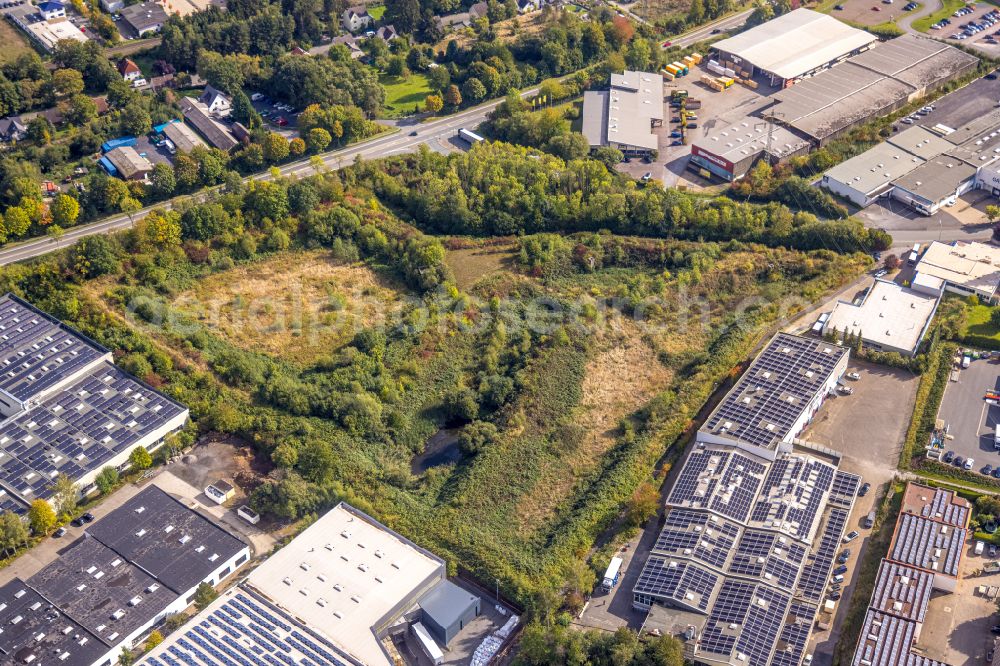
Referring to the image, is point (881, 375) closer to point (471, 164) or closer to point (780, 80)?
point (471, 164)

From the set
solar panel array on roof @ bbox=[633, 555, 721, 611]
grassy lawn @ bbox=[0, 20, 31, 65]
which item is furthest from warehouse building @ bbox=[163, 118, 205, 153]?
solar panel array on roof @ bbox=[633, 555, 721, 611]

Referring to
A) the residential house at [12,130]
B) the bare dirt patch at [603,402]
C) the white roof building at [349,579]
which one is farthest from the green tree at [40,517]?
the residential house at [12,130]

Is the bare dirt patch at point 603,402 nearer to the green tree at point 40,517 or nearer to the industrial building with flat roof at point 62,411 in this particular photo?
the industrial building with flat roof at point 62,411

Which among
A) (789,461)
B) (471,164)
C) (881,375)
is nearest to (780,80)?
(471,164)

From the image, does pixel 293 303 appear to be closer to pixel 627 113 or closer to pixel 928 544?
pixel 627 113

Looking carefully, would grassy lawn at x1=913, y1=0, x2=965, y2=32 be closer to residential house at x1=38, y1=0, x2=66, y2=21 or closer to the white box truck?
the white box truck
